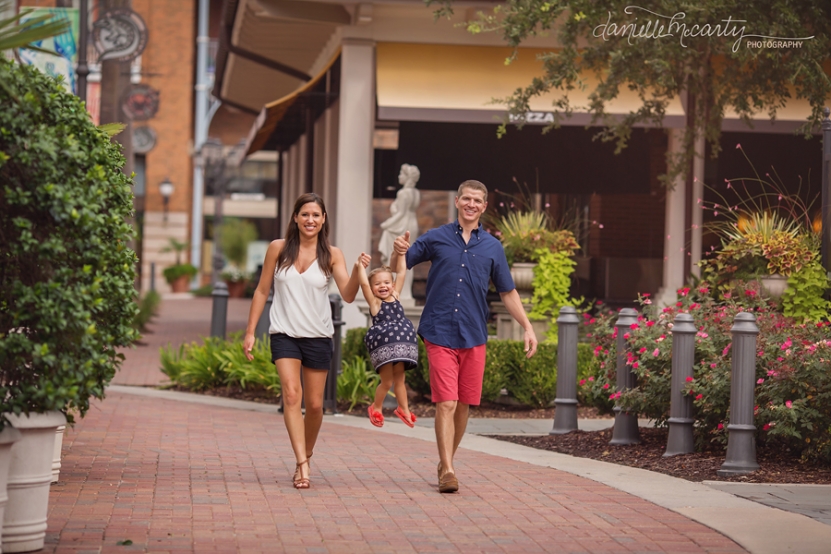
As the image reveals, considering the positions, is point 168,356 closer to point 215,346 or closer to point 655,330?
point 215,346

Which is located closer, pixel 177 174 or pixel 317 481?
pixel 317 481

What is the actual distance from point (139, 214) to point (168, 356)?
115 ft

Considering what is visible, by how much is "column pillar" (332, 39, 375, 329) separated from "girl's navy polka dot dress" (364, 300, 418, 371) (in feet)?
26.5

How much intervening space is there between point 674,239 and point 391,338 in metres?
9.75

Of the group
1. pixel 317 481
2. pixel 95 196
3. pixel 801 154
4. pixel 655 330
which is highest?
pixel 801 154

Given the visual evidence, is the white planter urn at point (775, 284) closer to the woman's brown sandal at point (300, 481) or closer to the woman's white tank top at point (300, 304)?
the woman's white tank top at point (300, 304)

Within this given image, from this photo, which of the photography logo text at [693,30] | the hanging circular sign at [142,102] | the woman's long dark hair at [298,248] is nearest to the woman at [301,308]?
the woman's long dark hair at [298,248]

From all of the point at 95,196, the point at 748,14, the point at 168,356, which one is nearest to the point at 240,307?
the point at 168,356

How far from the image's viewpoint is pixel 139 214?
47.9m

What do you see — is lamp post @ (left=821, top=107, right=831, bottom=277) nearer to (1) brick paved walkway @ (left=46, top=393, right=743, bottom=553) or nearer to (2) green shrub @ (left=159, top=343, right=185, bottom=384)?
(1) brick paved walkway @ (left=46, top=393, right=743, bottom=553)

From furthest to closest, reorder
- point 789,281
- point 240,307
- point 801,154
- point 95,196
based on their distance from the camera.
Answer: point 240,307 < point 801,154 < point 789,281 < point 95,196

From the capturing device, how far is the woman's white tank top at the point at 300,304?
278 inches

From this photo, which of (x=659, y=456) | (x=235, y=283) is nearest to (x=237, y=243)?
(x=235, y=283)

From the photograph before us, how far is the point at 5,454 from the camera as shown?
4.94m
